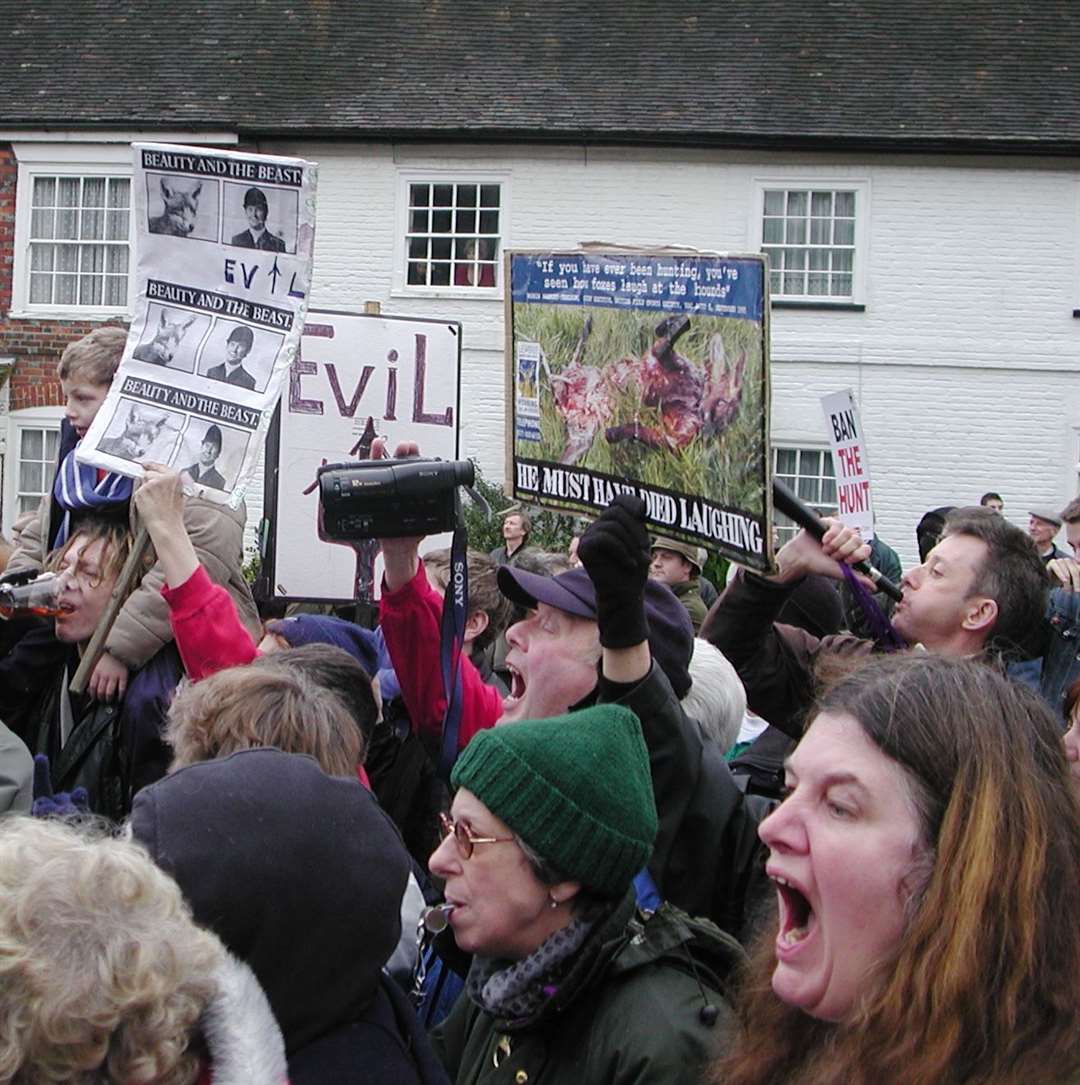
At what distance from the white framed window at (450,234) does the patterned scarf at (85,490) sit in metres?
13.5

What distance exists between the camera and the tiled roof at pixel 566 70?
17.2 m

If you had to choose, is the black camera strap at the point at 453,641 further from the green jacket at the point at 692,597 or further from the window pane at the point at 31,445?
the window pane at the point at 31,445

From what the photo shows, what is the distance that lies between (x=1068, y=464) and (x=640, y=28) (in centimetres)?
779

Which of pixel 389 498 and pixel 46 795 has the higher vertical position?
pixel 389 498

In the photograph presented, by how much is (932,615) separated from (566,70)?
50.7 ft

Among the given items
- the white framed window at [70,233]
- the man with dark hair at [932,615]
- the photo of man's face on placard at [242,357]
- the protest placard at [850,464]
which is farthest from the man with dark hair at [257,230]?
the white framed window at [70,233]

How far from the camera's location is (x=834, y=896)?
195 centimetres

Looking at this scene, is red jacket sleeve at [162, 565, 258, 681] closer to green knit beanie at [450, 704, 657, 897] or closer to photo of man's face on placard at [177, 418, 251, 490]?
photo of man's face on placard at [177, 418, 251, 490]

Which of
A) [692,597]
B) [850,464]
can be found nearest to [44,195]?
[692,597]

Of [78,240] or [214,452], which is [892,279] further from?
[214,452]

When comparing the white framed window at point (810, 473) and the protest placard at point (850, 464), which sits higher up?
the white framed window at point (810, 473)

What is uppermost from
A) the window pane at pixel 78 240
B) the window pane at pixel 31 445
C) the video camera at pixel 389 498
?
the window pane at pixel 78 240

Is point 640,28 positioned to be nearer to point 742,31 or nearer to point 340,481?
point 742,31

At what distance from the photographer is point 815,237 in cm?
1756
